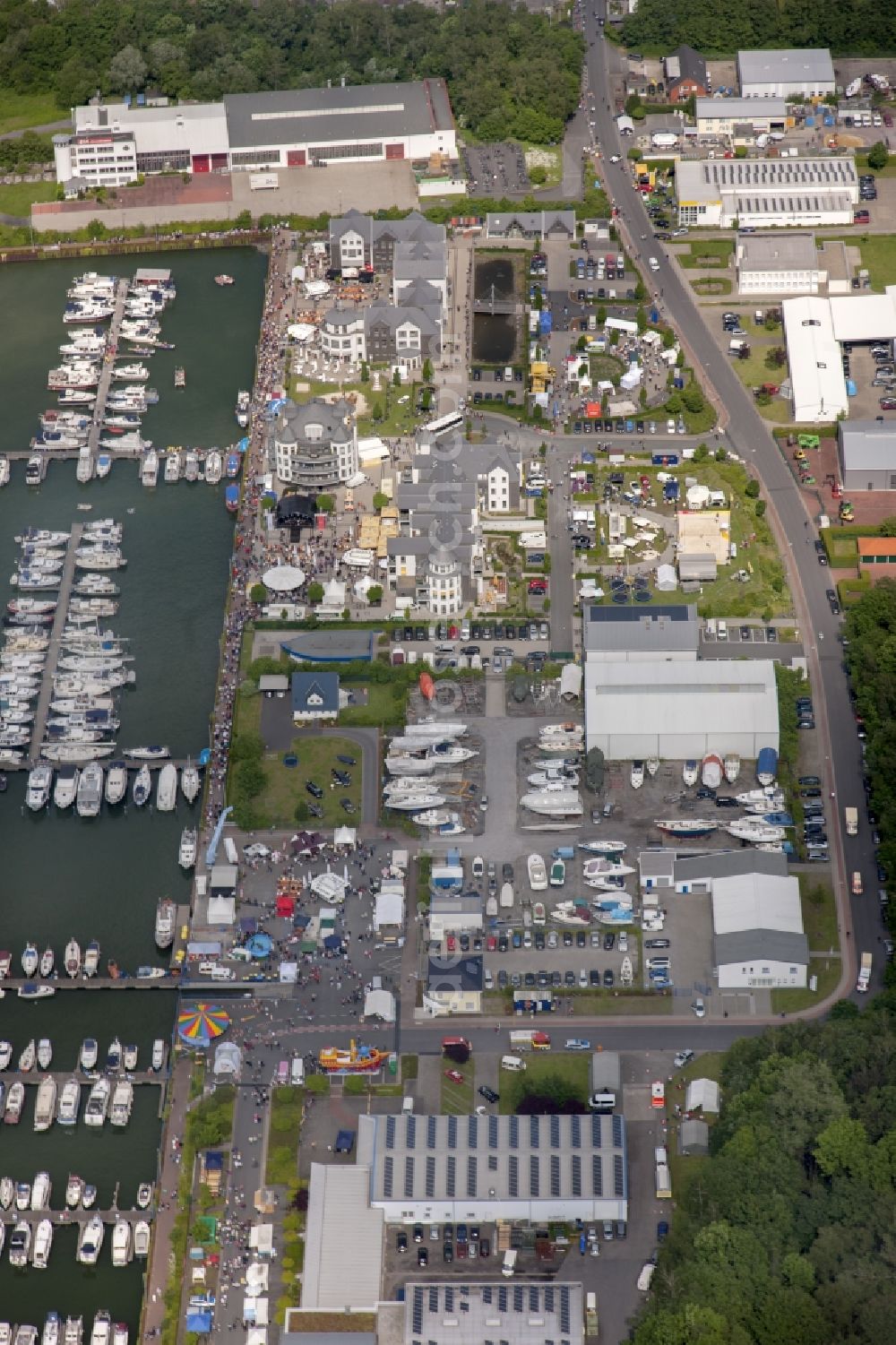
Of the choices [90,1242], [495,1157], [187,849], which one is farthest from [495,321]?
[90,1242]

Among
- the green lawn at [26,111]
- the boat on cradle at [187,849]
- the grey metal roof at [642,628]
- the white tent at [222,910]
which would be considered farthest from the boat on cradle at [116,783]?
the green lawn at [26,111]

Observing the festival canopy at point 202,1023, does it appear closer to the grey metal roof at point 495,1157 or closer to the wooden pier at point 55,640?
the grey metal roof at point 495,1157

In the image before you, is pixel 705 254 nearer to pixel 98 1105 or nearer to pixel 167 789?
pixel 167 789

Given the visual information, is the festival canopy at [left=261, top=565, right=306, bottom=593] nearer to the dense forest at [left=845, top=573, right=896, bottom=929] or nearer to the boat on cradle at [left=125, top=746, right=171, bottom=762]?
the boat on cradle at [left=125, top=746, right=171, bottom=762]

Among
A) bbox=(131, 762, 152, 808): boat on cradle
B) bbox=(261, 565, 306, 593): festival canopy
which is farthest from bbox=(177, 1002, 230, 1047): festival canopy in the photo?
bbox=(261, 565, 306, 593): festival canopy

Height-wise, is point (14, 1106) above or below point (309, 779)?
below

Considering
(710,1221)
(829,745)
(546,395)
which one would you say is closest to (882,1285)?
(710,1221)

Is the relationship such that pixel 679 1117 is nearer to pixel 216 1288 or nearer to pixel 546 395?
pixel 216 1288
